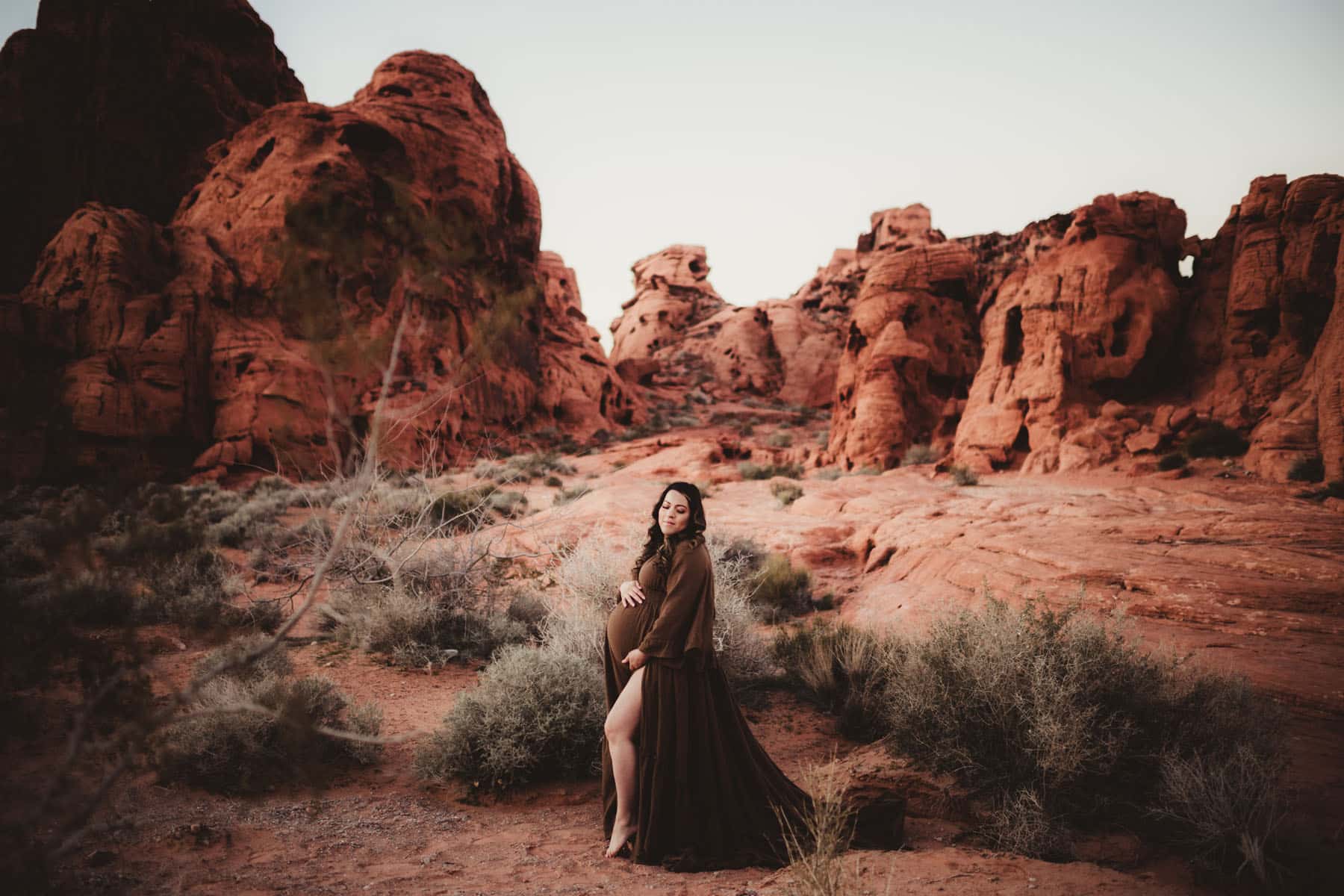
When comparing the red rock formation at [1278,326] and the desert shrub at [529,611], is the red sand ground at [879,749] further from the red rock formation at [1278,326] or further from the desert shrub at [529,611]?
the red rock formation at [1278,326]

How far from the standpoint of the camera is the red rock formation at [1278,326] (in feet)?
34.9

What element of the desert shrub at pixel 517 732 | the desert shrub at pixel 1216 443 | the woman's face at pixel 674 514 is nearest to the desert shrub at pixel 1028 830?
the woman's face at pixel 674 514

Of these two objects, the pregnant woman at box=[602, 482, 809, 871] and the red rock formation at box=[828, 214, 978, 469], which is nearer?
the pregnant woman at box=[602, 482, 809, 871]

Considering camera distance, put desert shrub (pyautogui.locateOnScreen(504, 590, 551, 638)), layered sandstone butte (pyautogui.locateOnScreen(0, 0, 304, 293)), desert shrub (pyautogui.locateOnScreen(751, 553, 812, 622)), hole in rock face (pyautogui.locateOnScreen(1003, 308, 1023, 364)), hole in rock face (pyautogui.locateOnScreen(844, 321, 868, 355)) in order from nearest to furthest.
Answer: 1. desert shrub (pyautogui.locateOnScreen(504, 590, 551, 638))
2. desert shrub (pyautogui.locateOnScreen(751, 553, 812, 622))
3. hole in rock face (pyautogui.locateOnScreen(1003, 308, 1023, 364))
4. hole in rock face (pyautogui.locateOnScreen(844, 321, 868, 355))
5. layered sandstone butte (pyautogui.locateOnScreen(0, 0, 304, 293))

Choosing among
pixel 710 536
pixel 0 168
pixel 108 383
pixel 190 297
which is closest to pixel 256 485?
pixel 108 383

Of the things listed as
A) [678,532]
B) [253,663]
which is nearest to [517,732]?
[678,532]

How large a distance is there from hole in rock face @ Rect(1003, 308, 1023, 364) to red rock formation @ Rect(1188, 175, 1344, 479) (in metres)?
3.68

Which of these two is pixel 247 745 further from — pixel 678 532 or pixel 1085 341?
pixel 1085 341

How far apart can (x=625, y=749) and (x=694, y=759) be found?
396 mm

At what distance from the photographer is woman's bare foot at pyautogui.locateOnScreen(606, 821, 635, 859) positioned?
3471 millimetres

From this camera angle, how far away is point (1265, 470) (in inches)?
420

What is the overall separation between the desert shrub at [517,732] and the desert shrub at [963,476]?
36.2 ft

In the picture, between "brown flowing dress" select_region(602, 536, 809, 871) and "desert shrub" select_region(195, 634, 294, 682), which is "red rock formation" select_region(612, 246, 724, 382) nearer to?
"desert shrub" select_region(195, 634, 294, 682)

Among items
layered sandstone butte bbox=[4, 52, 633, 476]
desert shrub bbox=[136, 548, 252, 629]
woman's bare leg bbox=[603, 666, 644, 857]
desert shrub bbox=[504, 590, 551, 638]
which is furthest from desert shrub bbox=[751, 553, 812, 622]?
layered sandstone butte bbox=[4, 52, 633, 476]
